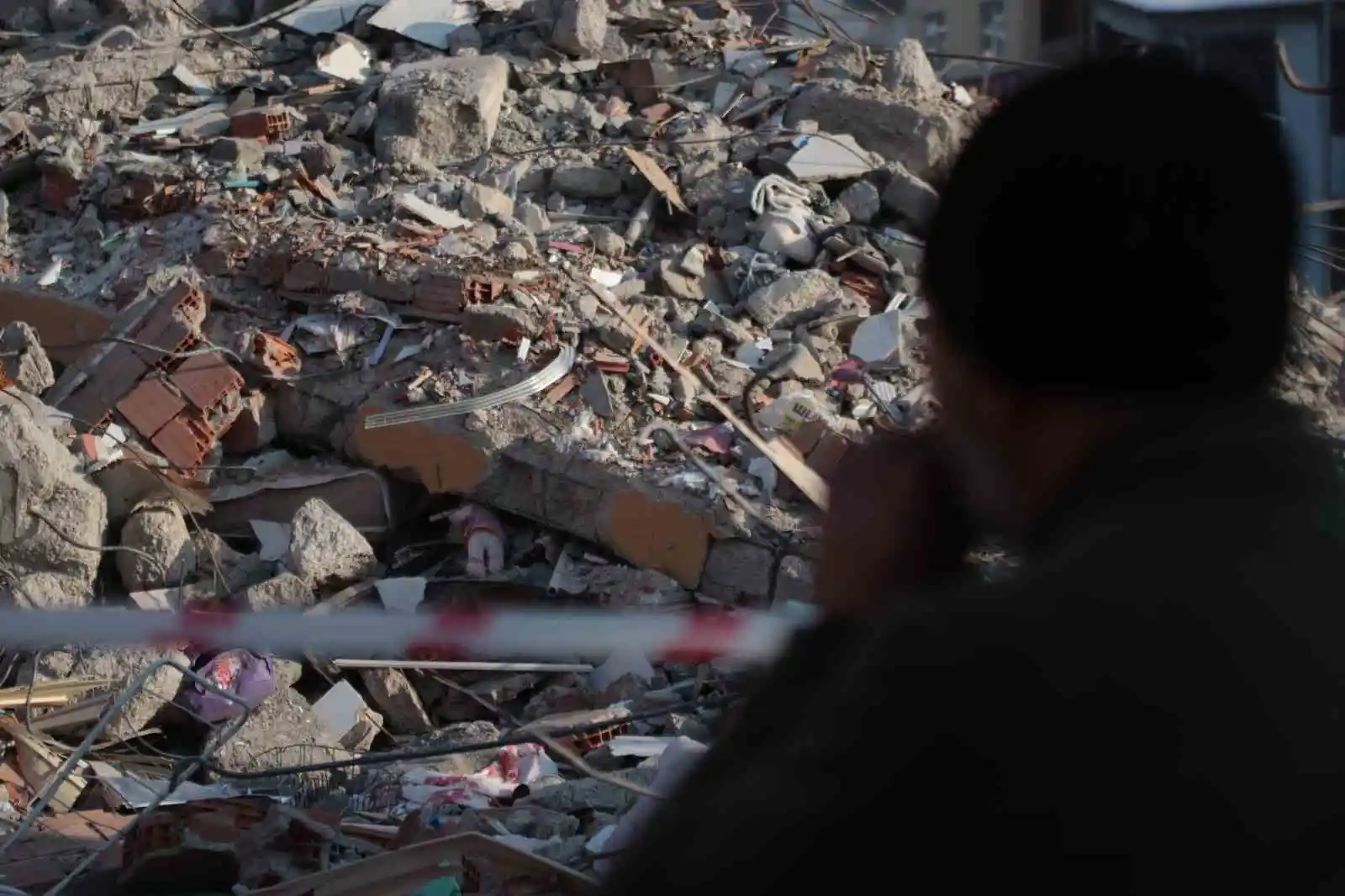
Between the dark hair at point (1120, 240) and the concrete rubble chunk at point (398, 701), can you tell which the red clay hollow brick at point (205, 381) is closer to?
the concrete rubble chunk at point (398, 701)

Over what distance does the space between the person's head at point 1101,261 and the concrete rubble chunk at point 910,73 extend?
26.7 ft

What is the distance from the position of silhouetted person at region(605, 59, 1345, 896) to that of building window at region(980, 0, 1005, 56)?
8125mm

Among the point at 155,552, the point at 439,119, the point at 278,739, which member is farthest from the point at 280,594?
the point at 439,119

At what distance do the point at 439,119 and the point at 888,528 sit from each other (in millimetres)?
7608

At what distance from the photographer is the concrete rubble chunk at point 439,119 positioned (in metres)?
8.38

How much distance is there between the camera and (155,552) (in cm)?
607

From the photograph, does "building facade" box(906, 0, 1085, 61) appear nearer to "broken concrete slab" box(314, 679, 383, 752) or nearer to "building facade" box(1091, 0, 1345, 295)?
"building facade" box(1091, 0, 1345, 295)

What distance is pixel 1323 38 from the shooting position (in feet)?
28.6

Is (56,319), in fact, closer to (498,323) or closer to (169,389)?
(169,389)

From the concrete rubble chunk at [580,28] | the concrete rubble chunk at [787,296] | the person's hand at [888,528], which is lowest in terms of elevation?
the concrete rubble chunk at [787,296]

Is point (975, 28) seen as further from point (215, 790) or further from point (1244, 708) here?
point (1244, 708)

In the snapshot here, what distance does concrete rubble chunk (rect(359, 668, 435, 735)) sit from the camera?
18.0 feet

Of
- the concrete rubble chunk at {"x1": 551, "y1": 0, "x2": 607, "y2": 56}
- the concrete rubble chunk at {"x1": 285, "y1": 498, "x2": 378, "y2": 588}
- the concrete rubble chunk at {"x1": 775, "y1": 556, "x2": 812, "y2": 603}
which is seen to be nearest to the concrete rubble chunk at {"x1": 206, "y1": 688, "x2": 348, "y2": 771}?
the concrete rubble chunk at {"x1": 285, "y1": 498, "x2": 378, "y2": 588}

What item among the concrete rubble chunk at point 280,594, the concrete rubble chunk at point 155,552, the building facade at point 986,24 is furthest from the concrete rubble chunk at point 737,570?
the building facade at point 986,24
